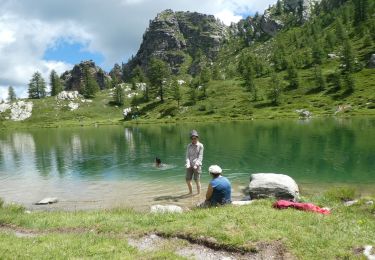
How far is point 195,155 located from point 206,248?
12.9 meters

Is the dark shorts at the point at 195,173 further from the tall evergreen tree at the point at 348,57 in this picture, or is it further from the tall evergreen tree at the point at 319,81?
the tall evergreen tree at the point at 348,57

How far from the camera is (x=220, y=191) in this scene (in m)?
20.6

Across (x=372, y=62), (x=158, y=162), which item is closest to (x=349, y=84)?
(x=372, y=62)

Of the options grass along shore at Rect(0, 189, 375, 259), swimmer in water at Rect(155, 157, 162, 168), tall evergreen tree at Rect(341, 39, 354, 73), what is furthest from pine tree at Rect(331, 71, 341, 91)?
grass along shore at Rect(0, 189, 375, 259)

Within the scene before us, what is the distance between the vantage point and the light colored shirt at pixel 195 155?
2675 cm

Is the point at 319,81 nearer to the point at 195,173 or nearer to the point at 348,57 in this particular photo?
the point at 348,57

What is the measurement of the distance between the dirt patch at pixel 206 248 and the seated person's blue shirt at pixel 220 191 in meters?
5.51

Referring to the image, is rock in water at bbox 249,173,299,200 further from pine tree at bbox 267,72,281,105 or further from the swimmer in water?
pine tree at bbox 267,72,281,105

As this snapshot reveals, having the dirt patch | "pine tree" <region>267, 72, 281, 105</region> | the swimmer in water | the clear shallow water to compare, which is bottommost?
the clear shallow water

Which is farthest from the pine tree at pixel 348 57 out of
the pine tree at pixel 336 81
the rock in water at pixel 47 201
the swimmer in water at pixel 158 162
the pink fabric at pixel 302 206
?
the pink fabric at pixel 302 206

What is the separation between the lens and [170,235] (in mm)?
15680

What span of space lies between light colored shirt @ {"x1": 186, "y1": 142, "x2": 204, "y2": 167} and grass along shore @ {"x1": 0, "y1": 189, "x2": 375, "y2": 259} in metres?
8.28

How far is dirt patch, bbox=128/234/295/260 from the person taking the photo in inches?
523

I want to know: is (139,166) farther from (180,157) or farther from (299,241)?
(299,241)
